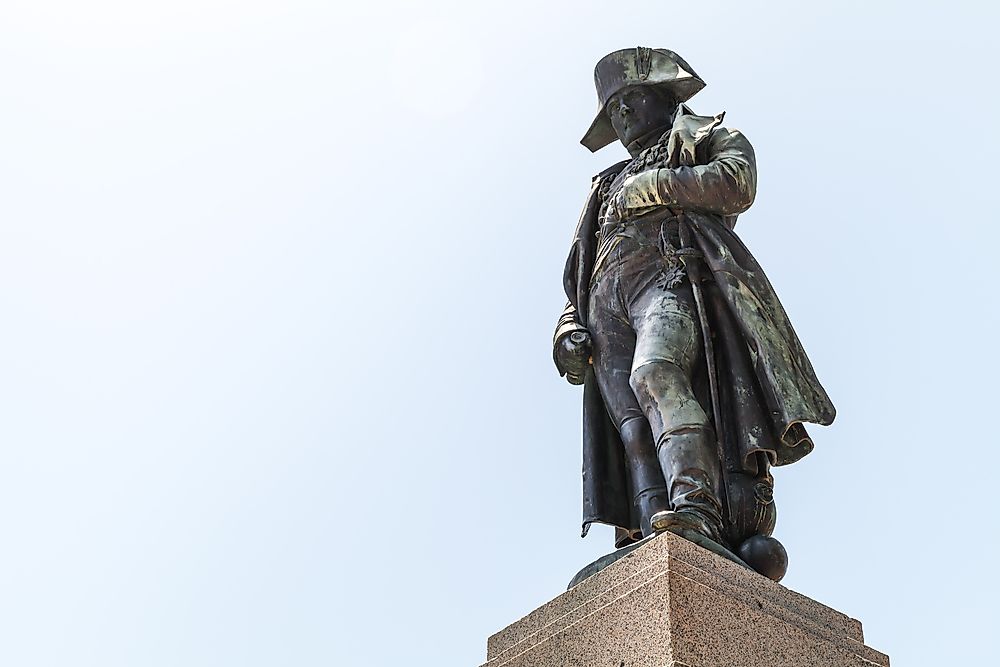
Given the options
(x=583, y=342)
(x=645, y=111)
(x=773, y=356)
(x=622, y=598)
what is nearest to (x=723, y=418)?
(x=773, y=356)

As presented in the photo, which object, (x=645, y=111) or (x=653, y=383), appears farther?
(x=645, y=111)

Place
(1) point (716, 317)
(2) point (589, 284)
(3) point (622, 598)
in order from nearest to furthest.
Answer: (3) point (622, 598)
(1) point (716, 317)
(2) point (589, 284)

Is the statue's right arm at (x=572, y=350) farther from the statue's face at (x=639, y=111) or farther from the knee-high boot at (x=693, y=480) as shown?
the statue's face at (x=639, y=111)

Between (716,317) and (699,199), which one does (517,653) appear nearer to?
(716,317)

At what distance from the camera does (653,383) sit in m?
6.22

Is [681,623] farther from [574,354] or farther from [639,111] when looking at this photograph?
[639,111]

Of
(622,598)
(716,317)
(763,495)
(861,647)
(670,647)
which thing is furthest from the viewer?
(716,317)

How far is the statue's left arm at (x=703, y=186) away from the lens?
6.76 meters

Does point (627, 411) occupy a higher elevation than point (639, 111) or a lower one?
lower

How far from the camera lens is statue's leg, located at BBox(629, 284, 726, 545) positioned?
5.86m

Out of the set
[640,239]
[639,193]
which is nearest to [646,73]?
[639,193]

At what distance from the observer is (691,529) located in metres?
5.62

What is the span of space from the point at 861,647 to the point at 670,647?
4.03 ft

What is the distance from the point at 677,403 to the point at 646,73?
2.34 metres
